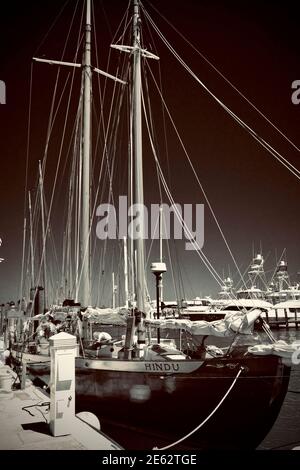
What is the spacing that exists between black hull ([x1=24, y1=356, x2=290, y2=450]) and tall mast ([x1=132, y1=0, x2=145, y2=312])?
3562mm

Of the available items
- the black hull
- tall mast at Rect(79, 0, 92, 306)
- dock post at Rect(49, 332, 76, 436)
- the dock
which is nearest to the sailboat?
the black hull

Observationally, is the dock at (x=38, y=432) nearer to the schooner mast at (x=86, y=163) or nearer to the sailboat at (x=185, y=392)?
the sailboat at (x=185, y=392)

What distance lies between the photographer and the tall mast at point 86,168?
2086cm

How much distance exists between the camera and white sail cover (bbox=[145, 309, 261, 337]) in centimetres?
1292

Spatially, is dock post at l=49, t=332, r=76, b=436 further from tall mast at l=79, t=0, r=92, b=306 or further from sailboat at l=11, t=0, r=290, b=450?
tall mast at l=79, t=0, r=92, b=306

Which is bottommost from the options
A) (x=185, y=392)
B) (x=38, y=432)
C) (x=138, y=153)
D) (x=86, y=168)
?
(x=185, y=392)

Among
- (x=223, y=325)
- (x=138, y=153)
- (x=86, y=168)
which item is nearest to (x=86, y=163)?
(x=86, y=168)

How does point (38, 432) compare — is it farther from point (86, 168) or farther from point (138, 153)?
point (86, 168)

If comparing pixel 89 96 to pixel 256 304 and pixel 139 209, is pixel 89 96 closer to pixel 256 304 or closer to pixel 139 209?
pixel 139 209

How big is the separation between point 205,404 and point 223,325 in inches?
106

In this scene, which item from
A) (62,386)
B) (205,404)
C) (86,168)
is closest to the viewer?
(62,386)

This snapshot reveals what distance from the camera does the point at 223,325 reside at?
13.5 m

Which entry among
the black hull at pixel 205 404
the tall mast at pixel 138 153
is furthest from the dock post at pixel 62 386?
the tall mast at pixel 138 153
